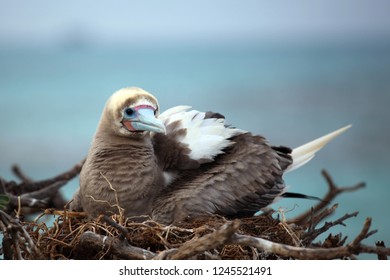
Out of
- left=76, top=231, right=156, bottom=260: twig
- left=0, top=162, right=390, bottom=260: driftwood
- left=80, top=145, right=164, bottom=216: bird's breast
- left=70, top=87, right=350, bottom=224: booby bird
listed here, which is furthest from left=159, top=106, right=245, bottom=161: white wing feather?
left=76, top=231, right=156, bottom=260: twig

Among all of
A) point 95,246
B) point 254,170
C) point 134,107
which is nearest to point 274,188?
point 254,170

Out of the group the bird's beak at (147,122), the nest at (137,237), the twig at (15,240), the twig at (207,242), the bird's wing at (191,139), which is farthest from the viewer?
the bird's wing at (191,139)

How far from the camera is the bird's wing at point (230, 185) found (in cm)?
267

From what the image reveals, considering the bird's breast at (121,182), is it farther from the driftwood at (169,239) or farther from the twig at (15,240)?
the twig at (15,240)

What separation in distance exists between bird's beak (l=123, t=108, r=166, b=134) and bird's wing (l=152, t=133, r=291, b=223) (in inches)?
8.4

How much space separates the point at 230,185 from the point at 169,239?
17.4 inches

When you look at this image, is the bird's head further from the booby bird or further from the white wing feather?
the white wing feather

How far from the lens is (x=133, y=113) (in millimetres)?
2727

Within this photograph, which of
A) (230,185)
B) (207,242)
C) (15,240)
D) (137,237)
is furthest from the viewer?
(230,185)

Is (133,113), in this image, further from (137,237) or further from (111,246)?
(111,246)

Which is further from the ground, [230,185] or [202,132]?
[202,132]

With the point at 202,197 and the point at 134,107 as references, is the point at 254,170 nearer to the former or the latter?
the point at 202,197

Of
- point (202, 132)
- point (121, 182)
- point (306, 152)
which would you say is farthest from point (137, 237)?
point (306, 152)

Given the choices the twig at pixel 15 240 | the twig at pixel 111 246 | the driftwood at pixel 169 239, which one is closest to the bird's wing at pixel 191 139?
the driftwood at pixel 169 239
